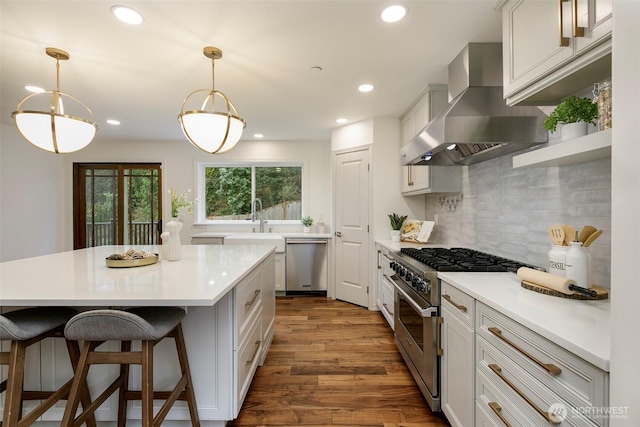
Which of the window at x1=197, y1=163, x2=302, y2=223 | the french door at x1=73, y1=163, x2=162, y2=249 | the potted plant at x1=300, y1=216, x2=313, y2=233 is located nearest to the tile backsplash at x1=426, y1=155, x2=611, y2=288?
the potted plant at x1=300, y1=216, x2=313, y2=233

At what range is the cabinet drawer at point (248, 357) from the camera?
153cm

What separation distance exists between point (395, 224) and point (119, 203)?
15.6 ft

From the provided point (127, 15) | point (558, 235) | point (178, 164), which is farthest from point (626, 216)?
point (178, 164)

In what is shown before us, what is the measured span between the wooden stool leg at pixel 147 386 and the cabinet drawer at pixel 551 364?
56.1 inches

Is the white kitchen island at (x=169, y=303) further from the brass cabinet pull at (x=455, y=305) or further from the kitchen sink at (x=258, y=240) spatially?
the kitchen sink at (x=258, y=240)

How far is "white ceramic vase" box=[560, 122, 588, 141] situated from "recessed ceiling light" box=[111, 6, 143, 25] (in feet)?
7.66

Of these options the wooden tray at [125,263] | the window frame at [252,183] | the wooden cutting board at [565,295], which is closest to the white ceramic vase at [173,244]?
the wooden tray at [125,263]

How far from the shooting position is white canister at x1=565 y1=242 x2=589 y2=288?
1.12m

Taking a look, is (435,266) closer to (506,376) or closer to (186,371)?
(506,376)

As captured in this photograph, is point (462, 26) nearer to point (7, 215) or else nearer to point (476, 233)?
point (476, 233)

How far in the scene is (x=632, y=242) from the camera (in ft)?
2.00

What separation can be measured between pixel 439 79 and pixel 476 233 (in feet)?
4.66

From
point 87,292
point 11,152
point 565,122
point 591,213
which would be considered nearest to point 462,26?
point 565,122

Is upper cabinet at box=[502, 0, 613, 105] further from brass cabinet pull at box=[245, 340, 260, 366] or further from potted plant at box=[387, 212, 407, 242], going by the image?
brass cabinet pull at box=[245, 340, 260, 366]
